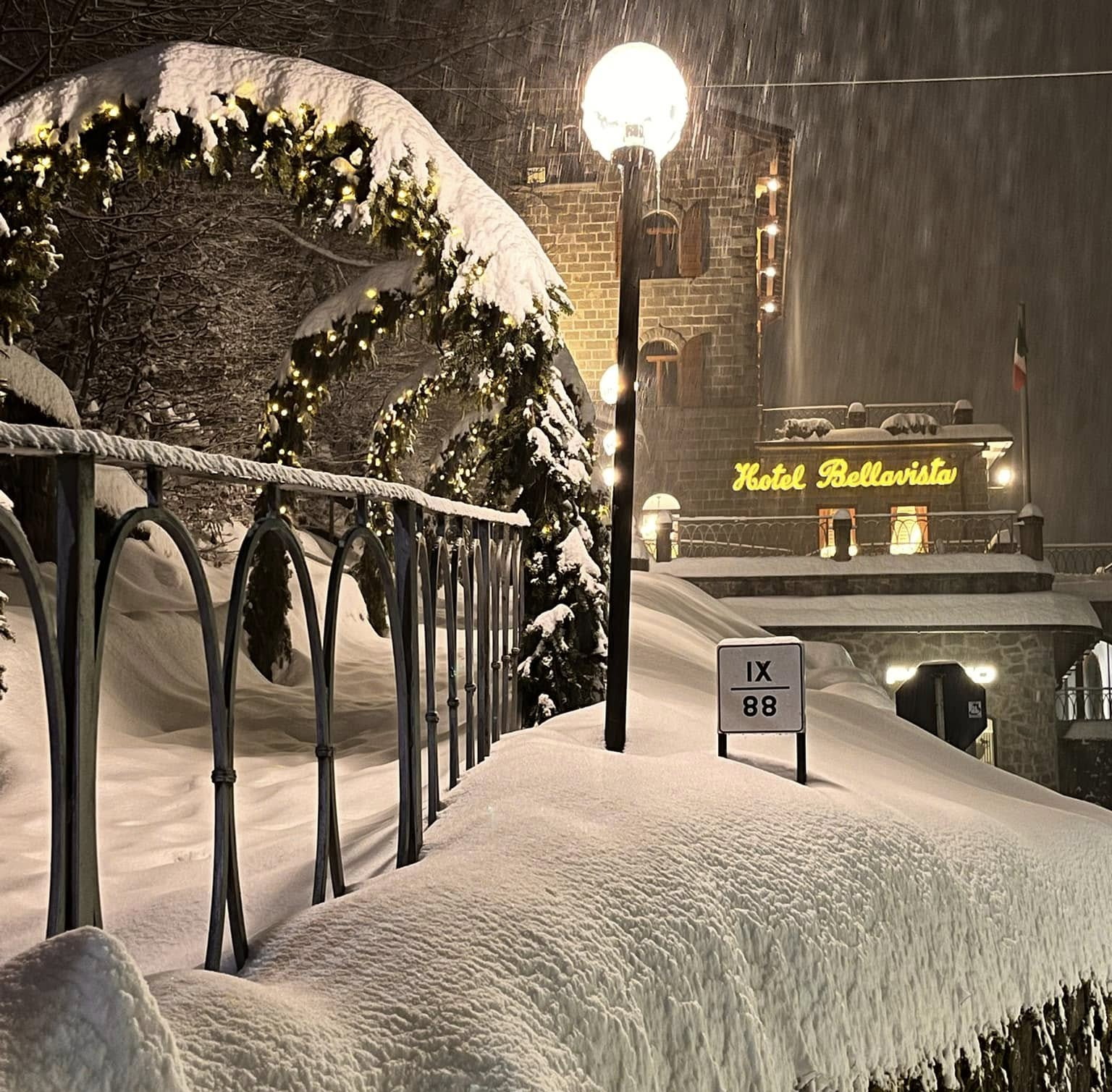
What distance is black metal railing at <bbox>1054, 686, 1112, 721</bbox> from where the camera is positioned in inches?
1061

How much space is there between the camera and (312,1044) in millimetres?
1771

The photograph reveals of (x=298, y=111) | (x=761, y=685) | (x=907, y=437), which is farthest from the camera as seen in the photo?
(x=907, y=437)

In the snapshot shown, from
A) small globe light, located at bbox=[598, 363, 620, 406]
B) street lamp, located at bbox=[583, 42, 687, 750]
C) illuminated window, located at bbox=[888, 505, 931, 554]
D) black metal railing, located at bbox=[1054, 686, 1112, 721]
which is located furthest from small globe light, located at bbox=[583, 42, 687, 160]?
illuminated window, located at bbox=[888, 505, 931, 554]

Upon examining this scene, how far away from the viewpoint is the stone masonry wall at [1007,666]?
22547 millimetres

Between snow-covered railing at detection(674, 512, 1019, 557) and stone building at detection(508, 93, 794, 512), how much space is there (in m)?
1.51

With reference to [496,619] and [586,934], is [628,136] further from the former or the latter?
[586,934]

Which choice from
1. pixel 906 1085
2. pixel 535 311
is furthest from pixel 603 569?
pixel 906 1085

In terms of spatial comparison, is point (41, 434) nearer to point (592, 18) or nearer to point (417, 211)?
point (417, 211)

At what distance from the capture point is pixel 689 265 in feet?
97.4

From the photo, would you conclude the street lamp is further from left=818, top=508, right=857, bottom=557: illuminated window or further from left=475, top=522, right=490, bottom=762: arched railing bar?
left=818, top=508, right=857, bottom=557: illuminated window

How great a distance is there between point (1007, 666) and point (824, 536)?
23.0ft

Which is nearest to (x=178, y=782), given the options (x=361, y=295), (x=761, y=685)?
(x=761, y=685)

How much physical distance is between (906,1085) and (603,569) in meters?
3.98

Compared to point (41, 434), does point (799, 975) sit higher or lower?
lower
